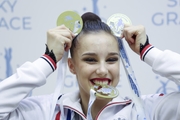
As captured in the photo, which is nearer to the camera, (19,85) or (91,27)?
(19,85)

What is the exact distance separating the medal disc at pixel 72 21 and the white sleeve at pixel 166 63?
0.21 m

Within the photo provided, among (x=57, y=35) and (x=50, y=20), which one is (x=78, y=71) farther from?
(x=50, y=20)

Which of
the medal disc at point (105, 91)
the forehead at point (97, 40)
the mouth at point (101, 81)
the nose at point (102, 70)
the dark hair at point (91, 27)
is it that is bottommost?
the medal disc at point (105, 91)

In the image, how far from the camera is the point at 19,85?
82 centimetres

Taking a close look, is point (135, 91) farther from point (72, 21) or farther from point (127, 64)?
point (72, 21)

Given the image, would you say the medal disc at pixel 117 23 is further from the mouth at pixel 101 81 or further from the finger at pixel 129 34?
the mouth at pixel 101 81

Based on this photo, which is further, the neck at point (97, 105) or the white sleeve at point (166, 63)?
the neck at point (97, 105)

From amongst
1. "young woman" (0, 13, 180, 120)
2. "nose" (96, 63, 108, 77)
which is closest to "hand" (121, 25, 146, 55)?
"young woman" (0, 13, 180, 120)

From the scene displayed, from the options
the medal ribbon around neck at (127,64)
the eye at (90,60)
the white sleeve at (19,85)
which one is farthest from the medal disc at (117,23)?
the white sleeve at (19,85)

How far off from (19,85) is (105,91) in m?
0.23

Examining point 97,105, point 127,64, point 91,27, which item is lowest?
point 97,105

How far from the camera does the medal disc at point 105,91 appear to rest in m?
0.84

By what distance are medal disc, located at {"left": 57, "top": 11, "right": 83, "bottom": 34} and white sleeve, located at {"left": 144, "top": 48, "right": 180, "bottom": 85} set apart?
21 centimetres

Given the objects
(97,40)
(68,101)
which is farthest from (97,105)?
(97,40)
